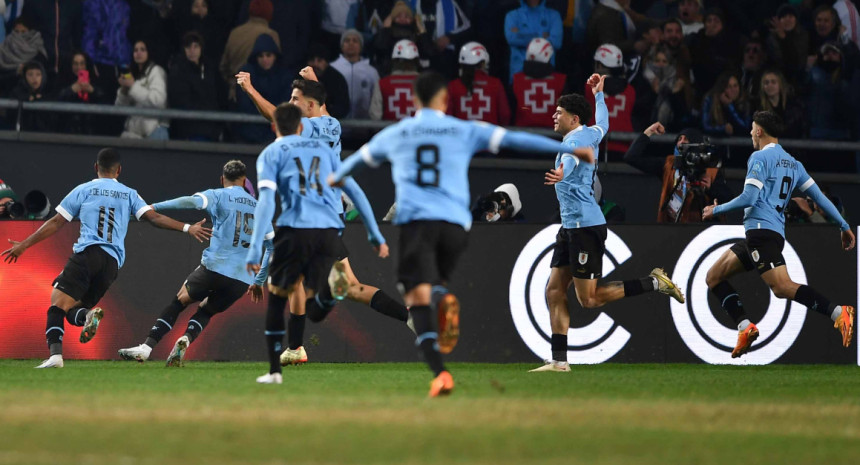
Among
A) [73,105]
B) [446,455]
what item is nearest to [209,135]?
[73,105]

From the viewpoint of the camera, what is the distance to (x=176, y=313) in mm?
12484

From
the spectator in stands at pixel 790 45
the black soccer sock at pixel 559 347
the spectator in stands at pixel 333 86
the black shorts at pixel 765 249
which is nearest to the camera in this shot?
the black soccer sock at pixel 559 347

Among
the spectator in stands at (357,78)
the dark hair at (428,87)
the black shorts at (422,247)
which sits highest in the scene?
the spectator in stands at (357,78)

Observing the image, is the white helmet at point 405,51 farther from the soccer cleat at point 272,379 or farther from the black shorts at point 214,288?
the soccer cleat at point 272,379

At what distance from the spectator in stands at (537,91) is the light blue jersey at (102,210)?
18.5 ft

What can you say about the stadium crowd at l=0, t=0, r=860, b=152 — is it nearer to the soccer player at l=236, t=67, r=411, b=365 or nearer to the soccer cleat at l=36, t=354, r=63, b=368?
the soccer player at l=236, t=67, r=411, b=365

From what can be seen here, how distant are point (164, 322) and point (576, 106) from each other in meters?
4.33

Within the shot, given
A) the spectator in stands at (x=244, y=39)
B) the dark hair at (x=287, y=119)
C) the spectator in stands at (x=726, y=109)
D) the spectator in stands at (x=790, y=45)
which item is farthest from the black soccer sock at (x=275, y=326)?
the spectator in stands at (x=790, y=45)

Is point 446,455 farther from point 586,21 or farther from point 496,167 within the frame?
point 586,21

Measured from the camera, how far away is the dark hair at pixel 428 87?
26.8 feet

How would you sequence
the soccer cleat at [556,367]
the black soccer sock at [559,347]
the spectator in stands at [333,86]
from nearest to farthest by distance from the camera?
the soccer cleat at [556,367], the black soccer sock at [559,347], the spectator in stands at [333,86]

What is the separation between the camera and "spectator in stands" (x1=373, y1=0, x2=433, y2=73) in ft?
54.6

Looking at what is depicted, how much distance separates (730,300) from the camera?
39.8 feet

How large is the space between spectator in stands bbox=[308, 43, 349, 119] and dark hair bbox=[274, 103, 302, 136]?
241 inches
